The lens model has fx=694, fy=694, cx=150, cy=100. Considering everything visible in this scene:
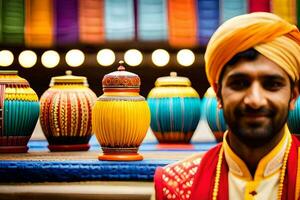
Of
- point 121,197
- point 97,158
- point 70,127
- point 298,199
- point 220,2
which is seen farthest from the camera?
point 220,2

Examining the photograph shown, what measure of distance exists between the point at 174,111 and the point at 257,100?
4.31 feet

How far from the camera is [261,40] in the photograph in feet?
4.37

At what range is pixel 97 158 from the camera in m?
2.21

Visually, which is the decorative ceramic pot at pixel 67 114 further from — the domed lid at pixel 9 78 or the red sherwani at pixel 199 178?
the red sherwani at pixel 199 178

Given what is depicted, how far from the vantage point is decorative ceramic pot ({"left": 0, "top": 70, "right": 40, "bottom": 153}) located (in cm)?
234

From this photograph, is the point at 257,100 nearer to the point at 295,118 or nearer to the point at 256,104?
the point at 256,104

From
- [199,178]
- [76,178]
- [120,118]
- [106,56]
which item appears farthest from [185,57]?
[199,178]

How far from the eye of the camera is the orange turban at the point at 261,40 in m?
1.33

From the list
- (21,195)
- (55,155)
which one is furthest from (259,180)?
(55,155)

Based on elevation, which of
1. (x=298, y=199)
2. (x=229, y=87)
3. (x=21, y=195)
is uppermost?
(x=229, y=87)

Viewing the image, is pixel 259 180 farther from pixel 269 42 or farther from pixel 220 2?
pixel 220 2

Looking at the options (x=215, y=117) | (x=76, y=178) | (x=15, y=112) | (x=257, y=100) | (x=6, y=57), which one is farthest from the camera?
(x=6, y=57)

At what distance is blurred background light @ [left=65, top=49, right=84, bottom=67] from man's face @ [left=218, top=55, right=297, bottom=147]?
261cm

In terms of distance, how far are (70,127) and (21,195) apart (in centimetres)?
43
